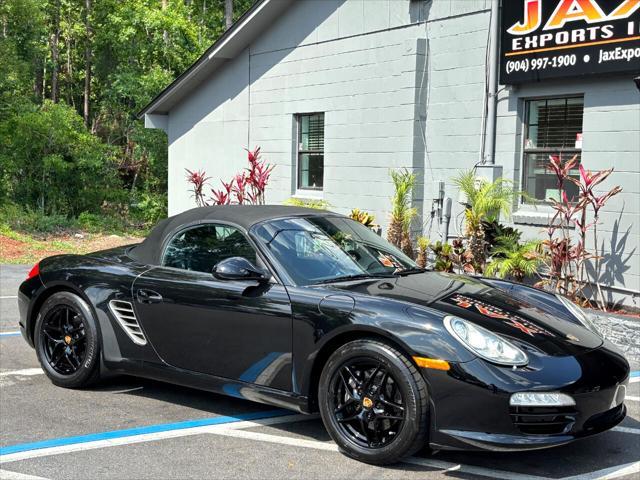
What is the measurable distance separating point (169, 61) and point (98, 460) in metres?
24.7

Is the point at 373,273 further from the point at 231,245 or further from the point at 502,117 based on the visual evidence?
the point at 502,117

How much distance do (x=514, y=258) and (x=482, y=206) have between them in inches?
33.7

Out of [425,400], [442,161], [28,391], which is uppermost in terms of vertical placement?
[442,161]

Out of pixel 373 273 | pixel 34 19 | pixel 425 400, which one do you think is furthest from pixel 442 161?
pixel 34 19

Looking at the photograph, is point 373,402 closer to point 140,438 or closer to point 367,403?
point 367,403

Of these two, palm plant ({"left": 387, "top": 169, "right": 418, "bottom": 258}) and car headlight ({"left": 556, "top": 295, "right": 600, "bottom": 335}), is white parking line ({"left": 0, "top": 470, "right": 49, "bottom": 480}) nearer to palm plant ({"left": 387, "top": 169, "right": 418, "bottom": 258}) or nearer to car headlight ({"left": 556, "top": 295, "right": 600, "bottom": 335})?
car headlight ({"left": 556, "top": 295, "right": 600, "bottom": 335})

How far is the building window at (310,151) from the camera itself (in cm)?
1420

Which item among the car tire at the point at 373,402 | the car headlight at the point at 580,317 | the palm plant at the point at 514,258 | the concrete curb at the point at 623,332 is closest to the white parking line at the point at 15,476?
the car tire at the point at 373,402

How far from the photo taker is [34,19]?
958 inches

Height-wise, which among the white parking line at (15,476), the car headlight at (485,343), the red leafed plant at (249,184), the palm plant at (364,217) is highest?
the red leafed plant at (249,184)

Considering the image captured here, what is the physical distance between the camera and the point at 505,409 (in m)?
3.93

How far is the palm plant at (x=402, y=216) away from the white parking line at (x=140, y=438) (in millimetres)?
6677

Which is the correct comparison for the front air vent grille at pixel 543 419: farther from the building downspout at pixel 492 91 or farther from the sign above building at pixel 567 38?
the building downspout at pixel 492 91

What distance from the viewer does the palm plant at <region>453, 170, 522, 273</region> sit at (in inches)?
403
